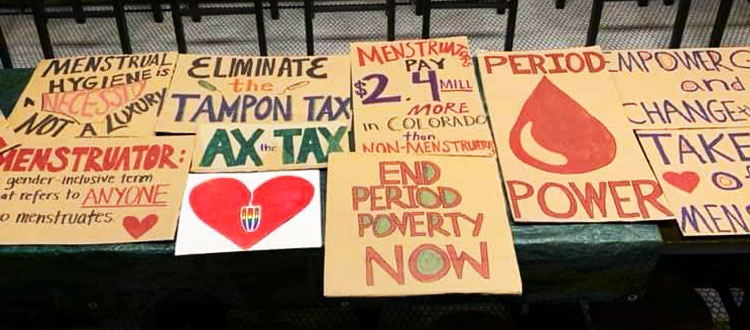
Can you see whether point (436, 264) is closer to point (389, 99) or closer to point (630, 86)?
point (389, 99)

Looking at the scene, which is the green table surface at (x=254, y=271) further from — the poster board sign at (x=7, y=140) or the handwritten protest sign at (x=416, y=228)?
the poster board sign at (x=7, y=140)

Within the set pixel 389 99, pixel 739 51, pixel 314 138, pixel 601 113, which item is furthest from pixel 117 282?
pixel 739 51

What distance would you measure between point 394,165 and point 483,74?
0.27 metres

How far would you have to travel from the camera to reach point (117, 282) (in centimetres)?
93

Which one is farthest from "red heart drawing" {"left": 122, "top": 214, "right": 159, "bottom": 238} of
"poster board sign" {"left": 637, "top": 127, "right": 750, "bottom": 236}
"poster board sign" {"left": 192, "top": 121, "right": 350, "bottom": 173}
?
"poster board sign" {"left": 637, "top": 127, "right": 750, "bottom": 236}

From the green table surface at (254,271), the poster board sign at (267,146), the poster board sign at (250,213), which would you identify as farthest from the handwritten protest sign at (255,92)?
the green table surface at (254,271)

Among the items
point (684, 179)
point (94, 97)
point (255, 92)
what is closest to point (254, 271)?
point (255, 92)

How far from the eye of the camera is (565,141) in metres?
1.03

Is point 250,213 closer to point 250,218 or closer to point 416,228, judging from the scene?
point 250,218

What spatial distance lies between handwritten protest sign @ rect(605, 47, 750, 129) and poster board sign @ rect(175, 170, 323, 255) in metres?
0.52

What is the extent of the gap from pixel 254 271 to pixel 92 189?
0.26 metres

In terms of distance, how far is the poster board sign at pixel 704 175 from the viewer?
0.91 meters

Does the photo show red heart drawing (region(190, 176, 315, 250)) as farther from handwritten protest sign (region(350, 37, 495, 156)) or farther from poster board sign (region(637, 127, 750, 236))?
poster board sign (region(637, 127, 750, 236))

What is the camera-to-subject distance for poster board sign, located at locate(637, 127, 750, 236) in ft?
2.99
